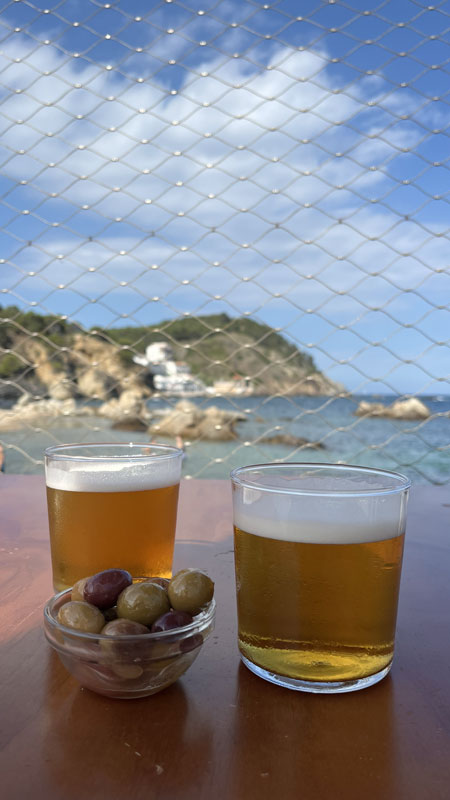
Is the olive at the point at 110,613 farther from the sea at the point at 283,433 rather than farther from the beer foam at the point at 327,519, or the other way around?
the sea at the point at 283,433

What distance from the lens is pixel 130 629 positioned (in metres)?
0.22

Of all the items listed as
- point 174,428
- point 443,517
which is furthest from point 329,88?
point 174,428

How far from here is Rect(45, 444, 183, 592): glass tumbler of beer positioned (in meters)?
0.31

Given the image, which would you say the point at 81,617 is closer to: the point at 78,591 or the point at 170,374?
the point at 78,591

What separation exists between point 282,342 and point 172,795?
225 inches

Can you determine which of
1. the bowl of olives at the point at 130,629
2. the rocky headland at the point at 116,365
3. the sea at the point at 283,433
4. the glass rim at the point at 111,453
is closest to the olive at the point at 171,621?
the bowl of olives at the point at 130,629

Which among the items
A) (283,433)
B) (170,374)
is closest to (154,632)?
(170,374)

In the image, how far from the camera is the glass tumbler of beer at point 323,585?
0.76 ft

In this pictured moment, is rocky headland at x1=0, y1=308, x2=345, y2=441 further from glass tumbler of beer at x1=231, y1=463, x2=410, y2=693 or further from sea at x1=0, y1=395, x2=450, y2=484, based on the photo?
glass tumbler of beer at x1=231, y1=463, x2=410, y2=693

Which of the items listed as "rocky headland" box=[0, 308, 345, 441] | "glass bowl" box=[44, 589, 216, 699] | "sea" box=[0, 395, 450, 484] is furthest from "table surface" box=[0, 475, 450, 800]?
"sea" box=[0, 395, 450, 484]

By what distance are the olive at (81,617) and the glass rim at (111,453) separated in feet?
0.28

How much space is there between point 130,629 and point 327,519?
0.08 m

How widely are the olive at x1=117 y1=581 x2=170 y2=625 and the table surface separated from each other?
0.03m

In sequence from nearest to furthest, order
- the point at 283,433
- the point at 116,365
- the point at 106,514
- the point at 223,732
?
the point at 223,732 → the point at 106,514 → the point at 116,365 → the point at 283,433
